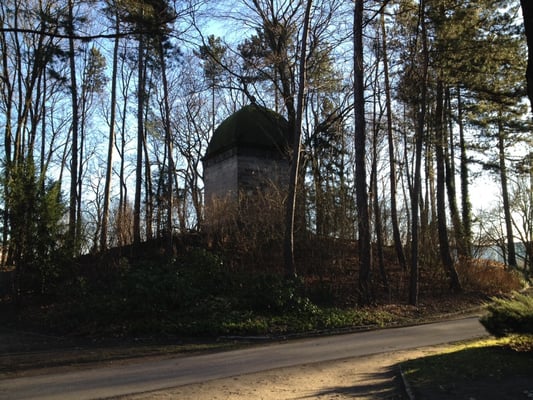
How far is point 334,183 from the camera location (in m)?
21.7

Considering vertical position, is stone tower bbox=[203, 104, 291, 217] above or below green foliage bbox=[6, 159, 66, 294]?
above

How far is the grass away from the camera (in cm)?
613

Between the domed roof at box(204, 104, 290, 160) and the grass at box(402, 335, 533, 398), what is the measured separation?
16.4 m

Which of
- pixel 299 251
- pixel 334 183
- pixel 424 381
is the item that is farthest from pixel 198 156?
pixel 424 381

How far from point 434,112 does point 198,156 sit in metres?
20.0

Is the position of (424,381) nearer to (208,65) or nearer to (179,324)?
(179,324)

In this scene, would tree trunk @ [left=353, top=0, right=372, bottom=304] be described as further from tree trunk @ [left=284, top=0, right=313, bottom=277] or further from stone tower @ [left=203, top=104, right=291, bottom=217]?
stone tower @ [left=203, top=104, right=291, bottom=217]

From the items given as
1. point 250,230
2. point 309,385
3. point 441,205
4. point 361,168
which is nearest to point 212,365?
point 309,385

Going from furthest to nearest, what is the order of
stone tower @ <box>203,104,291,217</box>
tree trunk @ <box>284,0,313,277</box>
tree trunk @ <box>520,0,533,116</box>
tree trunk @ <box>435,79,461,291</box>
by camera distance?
stone tower @ <box>203,104,291,217</box>, tree trunk @ <box>435,79,461,291</box>, tree trunk @ <box>284,0,313,277</box>, tree trunk @ <box>520,0,533,116</box>

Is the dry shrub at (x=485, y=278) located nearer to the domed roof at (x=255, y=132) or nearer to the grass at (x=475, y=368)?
the domed roof at (x=255, y=132)

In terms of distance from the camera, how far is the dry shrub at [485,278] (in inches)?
799

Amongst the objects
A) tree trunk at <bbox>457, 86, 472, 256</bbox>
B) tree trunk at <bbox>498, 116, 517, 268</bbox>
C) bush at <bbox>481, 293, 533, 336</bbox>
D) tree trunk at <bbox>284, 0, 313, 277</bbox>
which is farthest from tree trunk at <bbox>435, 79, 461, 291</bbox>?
bush at <bbox>481, 293, 533, 336</bbox>

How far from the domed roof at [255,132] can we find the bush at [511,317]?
1582 centimetres

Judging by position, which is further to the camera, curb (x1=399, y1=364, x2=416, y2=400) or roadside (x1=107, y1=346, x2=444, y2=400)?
roadside (x1=107, y1=346, x2=444, y2=400)
